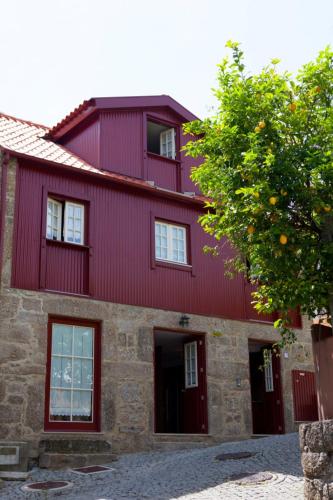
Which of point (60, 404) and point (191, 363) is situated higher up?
point (191, 363)

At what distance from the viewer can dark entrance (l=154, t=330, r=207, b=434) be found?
49.1ft

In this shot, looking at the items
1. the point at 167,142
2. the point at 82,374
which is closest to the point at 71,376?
the point at 82,374

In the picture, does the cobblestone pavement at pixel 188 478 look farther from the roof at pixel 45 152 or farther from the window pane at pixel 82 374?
the roof at pixel 45 152

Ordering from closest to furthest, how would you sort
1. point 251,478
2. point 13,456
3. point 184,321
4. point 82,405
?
point 251,478 → point 13,456 → point 82,405 → point 184,321

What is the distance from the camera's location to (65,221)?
46.1 ft

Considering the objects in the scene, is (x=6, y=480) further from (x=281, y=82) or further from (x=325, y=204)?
(x=281, y=82)

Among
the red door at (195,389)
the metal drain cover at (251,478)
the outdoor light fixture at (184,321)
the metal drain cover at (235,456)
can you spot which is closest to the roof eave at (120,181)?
the outdoor light fixture at (184,321)

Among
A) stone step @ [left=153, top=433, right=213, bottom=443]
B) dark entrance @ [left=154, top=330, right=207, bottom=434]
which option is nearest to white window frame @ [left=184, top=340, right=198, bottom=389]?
dark entrance @ [left=154, top=330, right=207, bottom=434]

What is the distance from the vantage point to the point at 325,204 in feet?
27.8

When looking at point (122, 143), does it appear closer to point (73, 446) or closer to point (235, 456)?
point (73, 446)

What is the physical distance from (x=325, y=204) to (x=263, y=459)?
4.81 m

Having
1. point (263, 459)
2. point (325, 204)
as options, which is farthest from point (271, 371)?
point (325, 204)

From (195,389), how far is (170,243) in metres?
3.38

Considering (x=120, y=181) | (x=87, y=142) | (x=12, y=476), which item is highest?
(x=87, y=142)
